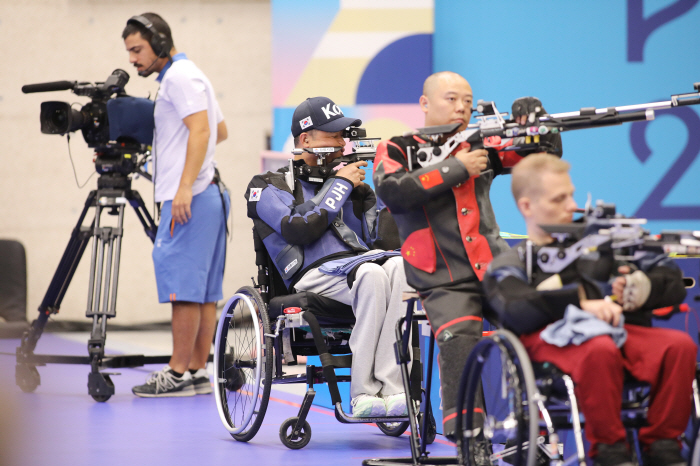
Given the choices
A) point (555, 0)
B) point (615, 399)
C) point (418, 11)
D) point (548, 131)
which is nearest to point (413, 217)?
point (548, 131)

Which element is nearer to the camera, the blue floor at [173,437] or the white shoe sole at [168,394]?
the blue floor at [173,437]

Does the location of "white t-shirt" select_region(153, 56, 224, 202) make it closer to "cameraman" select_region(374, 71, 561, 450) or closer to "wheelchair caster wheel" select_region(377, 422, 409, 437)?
"wheelchair caster wheel" select_region(377, 422, 409, 437)

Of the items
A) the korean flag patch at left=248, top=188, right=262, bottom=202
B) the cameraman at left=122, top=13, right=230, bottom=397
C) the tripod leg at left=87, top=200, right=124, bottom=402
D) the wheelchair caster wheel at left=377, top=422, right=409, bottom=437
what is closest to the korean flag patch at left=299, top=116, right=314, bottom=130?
the korean flag patch at left=248, top=188, right=262, bottom=202

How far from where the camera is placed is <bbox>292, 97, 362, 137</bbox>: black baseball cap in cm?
342

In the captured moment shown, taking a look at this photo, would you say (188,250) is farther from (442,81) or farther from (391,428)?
(442,81)

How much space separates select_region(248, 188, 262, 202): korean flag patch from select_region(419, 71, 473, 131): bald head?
0.91 metres

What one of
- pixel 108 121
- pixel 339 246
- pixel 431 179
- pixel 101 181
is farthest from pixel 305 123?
pixel 101 181

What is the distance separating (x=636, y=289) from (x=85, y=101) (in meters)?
7.08

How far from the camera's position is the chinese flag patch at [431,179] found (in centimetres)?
247

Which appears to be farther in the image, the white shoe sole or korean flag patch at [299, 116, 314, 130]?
the white shoe sole

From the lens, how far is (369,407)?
2.94 m

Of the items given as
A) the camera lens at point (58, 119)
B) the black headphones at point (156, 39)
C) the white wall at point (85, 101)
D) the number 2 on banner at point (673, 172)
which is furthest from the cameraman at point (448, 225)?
the white wall at point (85, 101)

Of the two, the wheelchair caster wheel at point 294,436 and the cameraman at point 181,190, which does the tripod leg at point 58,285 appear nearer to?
the cameraman at point 181,190

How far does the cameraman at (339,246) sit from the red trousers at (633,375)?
114 cm
